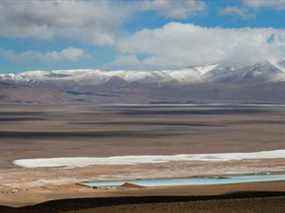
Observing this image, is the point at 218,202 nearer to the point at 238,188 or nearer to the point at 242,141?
the point at 238,188

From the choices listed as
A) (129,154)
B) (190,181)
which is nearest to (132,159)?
(129,154)

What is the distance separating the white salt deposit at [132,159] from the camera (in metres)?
61.8

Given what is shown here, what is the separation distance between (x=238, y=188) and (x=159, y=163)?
19.2 metres

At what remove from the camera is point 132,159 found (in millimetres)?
66188

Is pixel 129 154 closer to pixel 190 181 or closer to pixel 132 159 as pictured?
pixel 132 159

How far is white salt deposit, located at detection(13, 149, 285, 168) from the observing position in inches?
2431

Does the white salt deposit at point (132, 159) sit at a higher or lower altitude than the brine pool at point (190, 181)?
higher

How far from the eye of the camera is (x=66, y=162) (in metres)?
62.9

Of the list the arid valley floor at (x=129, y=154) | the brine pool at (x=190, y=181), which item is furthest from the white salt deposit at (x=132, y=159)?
the brine pool at (x=190, y=181)

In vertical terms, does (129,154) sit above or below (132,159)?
above

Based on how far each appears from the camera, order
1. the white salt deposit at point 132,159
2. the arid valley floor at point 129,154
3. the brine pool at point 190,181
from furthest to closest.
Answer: the white salt deposit at point 132,159 → the brine pool at point 190,181 → the arid valley floor at point 129,154

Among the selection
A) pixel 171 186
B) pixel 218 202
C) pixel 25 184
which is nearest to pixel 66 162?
pixel 25 184

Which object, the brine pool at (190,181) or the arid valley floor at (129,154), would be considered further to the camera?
the brine pool at (190,181)

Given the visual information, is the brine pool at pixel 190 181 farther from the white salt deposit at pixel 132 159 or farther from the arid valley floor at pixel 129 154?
the white salt deposit at pixel 132 159
